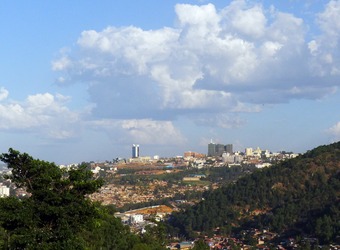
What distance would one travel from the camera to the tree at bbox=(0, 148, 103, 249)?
16.7 m

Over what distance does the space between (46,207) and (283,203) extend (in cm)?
6161

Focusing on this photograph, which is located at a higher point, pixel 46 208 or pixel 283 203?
pixel 46 208

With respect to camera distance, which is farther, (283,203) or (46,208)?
(283,203)

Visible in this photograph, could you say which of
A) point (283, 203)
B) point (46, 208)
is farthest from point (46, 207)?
point (283, 203)

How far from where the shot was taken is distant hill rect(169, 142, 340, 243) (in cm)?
6550

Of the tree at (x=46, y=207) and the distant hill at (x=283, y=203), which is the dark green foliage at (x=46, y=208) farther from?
the distant hill at (x=283, y=203)

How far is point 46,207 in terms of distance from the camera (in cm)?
1714

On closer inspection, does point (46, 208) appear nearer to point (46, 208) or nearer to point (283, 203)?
point (46, 208)

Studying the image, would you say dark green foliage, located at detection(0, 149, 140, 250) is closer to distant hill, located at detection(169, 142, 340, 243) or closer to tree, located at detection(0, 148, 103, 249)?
tree, located at detection(0, 148, 103, 249)

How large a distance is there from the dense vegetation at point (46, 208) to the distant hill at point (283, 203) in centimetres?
4474

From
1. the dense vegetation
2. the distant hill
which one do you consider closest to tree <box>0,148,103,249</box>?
the dense vegetation

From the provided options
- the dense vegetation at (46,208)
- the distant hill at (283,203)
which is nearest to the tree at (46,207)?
the dense vegetation at (46,208)

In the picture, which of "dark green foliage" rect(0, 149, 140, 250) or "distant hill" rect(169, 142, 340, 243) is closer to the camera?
"dark green foliage" rect(0, 149, 140, 250)

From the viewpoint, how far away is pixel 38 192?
1758 centimetres
